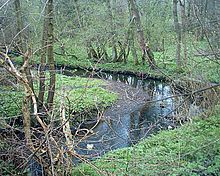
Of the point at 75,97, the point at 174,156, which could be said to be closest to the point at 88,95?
the point at 75,97

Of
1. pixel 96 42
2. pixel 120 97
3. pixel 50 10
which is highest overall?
pixel 50 10

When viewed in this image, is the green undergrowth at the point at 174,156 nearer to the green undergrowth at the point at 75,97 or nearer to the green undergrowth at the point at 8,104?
the green undergrowth at the point at 75,97

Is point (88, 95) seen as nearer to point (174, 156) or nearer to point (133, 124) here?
point (133, 124)

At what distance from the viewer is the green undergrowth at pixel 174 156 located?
709 centimetres

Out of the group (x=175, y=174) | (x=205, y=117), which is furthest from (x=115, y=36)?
(x=175, y=174)

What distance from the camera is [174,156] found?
8.09m

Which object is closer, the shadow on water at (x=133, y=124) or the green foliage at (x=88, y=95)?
the shadow on water at (x=133, y=124)

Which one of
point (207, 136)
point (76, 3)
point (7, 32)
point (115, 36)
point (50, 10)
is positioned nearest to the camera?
point (207, 136)

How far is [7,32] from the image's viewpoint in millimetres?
19609

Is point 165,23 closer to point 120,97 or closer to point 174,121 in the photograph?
point 120,97

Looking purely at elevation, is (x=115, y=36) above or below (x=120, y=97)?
above

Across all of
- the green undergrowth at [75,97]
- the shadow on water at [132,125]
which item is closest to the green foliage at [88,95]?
the green undergrowth at [75,97]

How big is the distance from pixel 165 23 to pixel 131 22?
Answer: 152 inches

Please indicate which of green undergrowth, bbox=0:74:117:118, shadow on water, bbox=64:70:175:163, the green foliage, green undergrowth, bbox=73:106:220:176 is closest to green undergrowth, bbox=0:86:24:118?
green undergrowth, bbox=0:74:117:118
